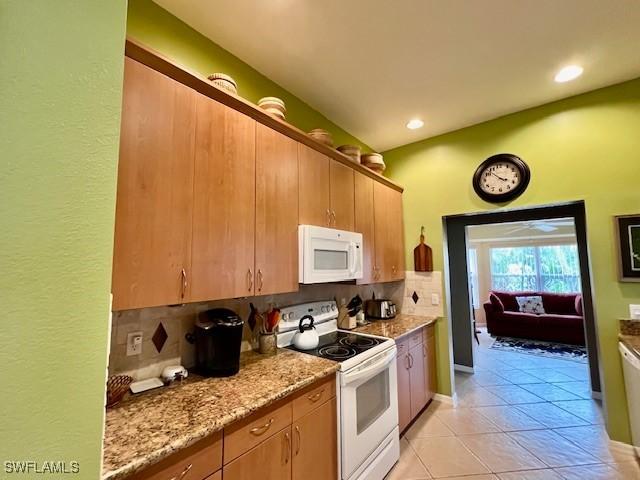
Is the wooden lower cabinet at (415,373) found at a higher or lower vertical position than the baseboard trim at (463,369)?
higher

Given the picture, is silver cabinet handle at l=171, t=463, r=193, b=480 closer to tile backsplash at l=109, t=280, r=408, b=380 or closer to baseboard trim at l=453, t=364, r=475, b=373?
tile backsplash at l=109, t=280, r=408, b=380

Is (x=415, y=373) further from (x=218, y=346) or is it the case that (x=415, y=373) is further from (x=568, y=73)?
(x=568, y=73)

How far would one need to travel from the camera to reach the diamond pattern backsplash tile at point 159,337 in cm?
148

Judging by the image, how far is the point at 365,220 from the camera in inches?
106

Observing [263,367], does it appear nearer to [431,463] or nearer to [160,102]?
[160,102]

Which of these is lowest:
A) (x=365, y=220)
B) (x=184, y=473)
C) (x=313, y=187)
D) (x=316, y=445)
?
(x=316, y=445)

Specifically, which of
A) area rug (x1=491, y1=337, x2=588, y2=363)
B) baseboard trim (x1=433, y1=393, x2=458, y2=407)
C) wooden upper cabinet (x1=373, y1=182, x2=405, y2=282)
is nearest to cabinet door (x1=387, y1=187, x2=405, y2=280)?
wooden upper cabinet (x1=373, y1=182, x2=405, y2=282)

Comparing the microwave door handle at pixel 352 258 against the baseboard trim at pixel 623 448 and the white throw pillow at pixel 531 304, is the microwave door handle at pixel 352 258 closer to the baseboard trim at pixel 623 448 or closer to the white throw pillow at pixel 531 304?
the baseboard trim at pixel 623 448

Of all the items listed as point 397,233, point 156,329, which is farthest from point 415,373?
point 156,329

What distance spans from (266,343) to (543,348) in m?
5.54

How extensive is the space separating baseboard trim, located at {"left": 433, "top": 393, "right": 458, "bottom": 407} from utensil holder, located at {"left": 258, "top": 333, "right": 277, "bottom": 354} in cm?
223

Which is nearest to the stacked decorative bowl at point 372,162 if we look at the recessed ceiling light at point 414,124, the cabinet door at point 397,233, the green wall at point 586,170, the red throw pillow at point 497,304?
the cabinet door at point 397,233

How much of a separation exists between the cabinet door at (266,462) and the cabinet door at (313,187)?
124 cm

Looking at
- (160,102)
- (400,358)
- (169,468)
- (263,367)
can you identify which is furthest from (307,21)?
(400,358)
